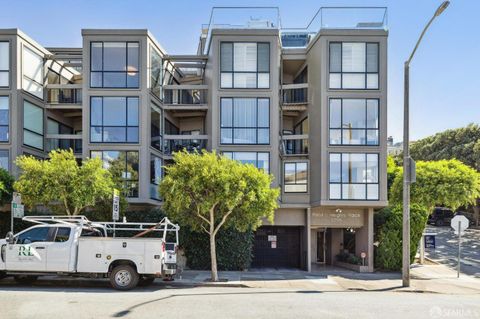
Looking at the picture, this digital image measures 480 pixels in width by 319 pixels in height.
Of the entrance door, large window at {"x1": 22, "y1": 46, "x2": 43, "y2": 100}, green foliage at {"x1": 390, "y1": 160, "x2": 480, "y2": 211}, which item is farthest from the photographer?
the entrance door

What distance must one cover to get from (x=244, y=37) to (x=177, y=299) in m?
15.2

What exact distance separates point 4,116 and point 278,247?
16.1 meters

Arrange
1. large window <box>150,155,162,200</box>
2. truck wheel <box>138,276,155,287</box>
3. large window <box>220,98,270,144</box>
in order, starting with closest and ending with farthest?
truck wheel <box>138,276,155,287</box> < large window <box>220,98,270,144</box> < large window <box>150,155,162,200</box>

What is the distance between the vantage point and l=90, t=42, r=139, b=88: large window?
24.1 metres

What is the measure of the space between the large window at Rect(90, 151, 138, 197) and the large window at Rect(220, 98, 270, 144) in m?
4.54

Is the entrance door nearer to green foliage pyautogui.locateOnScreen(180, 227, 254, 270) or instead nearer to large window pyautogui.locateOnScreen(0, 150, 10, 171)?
green foliage pyautogui.locateOnScreen(180, 227, 254, 270)

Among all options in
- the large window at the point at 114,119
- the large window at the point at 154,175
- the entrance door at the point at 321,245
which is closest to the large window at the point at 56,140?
the large window at the point at 114,119

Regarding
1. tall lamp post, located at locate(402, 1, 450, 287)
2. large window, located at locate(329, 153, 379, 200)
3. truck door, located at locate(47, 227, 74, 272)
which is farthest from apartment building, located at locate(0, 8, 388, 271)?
truck door, located at locate(47, 227, 74, 272)

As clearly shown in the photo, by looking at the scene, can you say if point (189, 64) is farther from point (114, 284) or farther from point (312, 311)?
point (312, 311)

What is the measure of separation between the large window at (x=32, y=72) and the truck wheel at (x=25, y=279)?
1127 centimetres

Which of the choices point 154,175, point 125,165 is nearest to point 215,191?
point 125,165

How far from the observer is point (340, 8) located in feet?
78.2

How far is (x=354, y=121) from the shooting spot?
78.2 feet

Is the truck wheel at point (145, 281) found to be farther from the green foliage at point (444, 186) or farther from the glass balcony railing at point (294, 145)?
the green foliage at point (444, 186)
